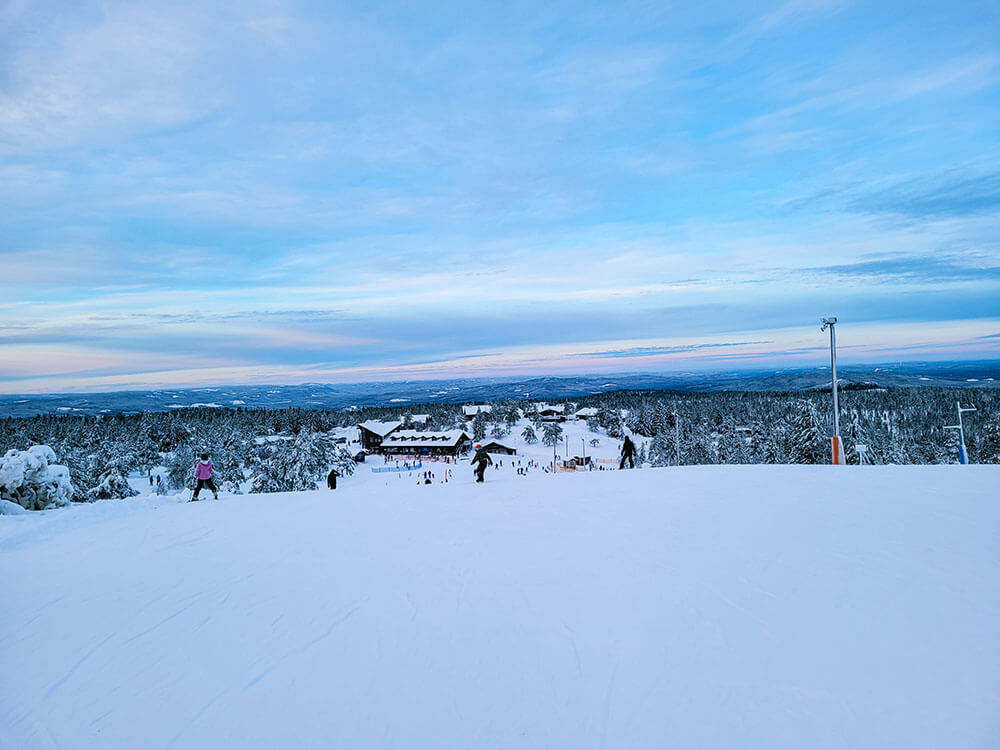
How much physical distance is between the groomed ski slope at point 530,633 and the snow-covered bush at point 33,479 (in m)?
6.47

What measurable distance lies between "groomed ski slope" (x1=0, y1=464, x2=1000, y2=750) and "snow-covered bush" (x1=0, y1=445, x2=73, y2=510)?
6.47 metres

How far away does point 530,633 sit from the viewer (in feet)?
16.6

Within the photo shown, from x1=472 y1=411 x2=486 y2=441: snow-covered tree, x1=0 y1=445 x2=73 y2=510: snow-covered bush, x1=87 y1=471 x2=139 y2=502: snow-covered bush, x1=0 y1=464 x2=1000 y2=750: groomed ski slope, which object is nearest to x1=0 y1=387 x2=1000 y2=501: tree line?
x1=87 y1=471 x2=139 y2=502: snow-covered bush

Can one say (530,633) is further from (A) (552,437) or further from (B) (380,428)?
(A) (552,437)

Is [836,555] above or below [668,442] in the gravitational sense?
above

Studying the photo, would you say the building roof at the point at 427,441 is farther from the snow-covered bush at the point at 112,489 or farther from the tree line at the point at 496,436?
the snow-covered bush at the point at 112,489

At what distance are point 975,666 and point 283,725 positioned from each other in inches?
206

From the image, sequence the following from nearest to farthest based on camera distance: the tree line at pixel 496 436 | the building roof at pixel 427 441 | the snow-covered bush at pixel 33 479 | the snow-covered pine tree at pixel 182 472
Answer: the snow-covered bush at pixel 33 479
the tree line at pixel 496 436
the snow-covered pine tree at pixel 182 472
the building roof at pixel 427 441

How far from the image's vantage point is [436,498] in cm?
1228

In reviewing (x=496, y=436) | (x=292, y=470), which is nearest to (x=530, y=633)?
(x=292, y=470)

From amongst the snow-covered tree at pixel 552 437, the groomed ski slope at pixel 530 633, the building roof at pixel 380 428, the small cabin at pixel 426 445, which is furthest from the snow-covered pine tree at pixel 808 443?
the building roof at pixel 380 428

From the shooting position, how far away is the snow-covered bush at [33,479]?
1395 cm

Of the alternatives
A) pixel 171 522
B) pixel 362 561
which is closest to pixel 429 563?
pixel 362 561

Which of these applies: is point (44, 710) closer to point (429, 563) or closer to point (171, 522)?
point (429, 563)
